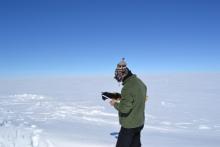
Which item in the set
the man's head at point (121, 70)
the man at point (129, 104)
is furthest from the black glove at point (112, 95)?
the man's head at point (121, 70)

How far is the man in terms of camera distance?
3.35 metres

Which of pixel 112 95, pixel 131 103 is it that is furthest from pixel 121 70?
pixel 112 95

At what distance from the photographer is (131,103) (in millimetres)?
3332

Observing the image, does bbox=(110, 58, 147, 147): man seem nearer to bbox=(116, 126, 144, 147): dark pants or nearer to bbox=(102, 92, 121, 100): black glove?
bbox=(116, 126, 144, 147): dark pants

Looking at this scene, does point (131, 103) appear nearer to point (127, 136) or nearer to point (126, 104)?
point (126, 104)

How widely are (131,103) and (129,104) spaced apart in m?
0.04

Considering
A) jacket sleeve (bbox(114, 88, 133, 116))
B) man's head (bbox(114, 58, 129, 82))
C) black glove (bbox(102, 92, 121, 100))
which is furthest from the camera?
black glove (bbox(102, 92, 121, 100))

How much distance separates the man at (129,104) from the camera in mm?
3354

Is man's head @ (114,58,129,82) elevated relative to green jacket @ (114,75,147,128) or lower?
elevated

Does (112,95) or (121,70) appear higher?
(121,70)

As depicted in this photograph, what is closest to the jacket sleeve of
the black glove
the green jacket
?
the green jacket

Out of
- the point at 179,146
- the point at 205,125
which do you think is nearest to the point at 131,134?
the point at 179,146

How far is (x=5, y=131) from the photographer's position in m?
5.34

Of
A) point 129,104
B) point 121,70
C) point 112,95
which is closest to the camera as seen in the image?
point 129,104
